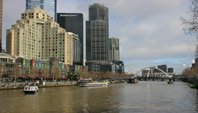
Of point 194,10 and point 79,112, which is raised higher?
point 194,10

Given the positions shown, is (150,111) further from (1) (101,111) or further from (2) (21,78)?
(2) (21,78)

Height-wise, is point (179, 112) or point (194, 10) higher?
point (194, 10)

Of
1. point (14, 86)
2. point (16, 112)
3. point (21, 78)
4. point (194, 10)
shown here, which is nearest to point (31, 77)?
point (21, 78)

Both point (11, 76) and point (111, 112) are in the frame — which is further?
point (11, 76)

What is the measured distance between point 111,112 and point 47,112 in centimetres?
860

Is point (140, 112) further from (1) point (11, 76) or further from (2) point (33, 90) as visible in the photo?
(1) point (11, 76)

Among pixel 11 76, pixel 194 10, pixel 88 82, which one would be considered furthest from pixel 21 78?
pixel 194 10

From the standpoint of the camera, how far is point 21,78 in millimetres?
190375

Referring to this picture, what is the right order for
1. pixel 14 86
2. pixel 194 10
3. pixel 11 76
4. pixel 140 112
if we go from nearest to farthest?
pixel 194 10, pixel 140 112, pixel 14 86, pixel 11 76

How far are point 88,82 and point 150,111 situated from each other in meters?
145

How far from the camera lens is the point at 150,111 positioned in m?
55.7

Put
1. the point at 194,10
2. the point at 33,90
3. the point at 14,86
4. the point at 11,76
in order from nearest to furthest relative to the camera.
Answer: the point at 194,10, the point at 33,90, the point at 14,86, the point at 11,76

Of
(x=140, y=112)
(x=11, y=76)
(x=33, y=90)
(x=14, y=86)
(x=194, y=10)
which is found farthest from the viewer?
(x=11, y=76)

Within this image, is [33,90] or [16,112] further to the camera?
[33,90]
